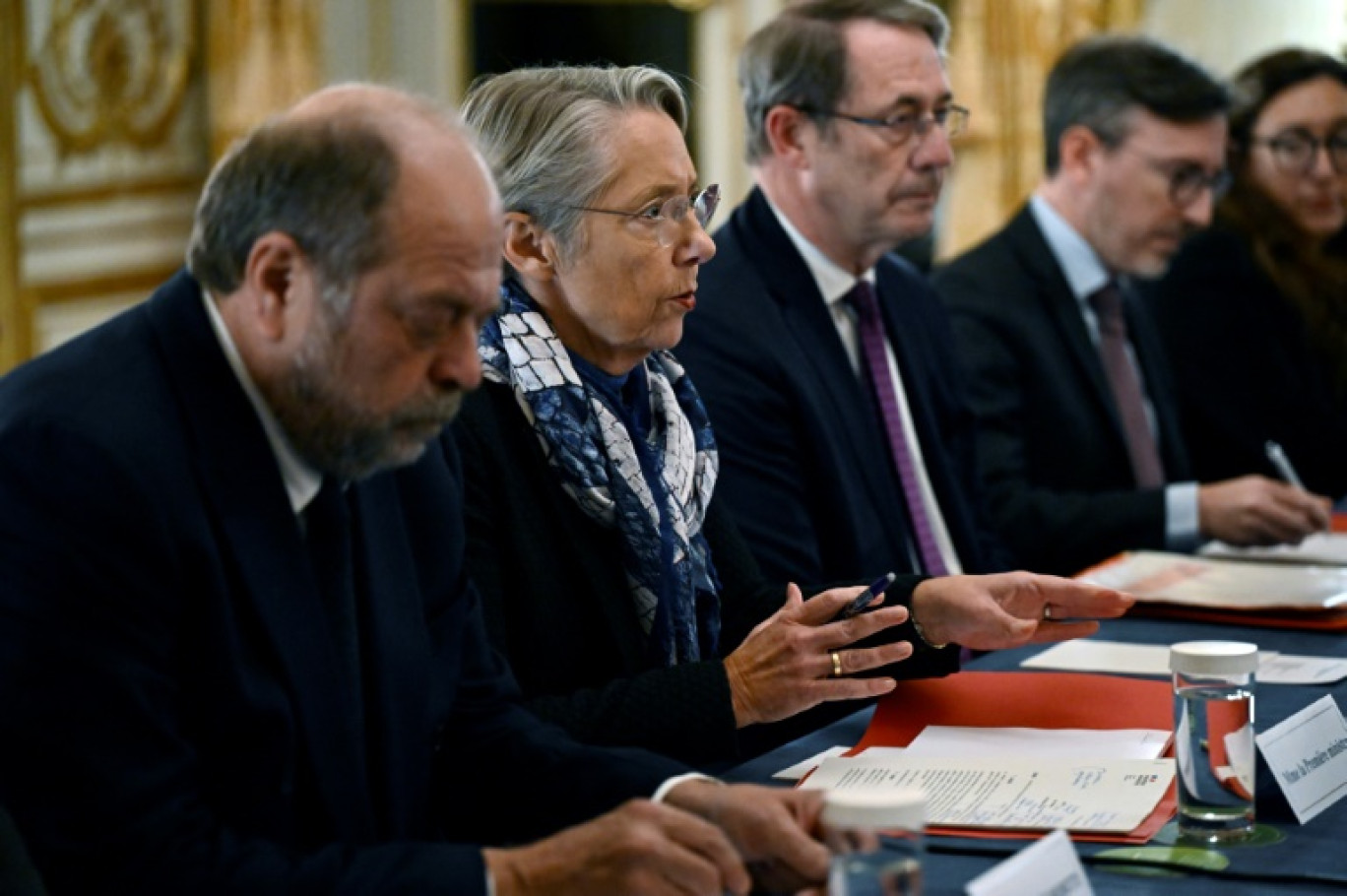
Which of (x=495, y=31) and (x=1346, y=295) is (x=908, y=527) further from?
(x=495, y=31)

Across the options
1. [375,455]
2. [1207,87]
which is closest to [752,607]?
[375,455]

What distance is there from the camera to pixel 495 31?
24.1ft

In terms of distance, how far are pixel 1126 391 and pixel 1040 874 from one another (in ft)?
9.48

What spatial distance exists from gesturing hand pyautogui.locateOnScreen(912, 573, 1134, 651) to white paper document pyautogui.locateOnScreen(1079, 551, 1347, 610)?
675 millimetres

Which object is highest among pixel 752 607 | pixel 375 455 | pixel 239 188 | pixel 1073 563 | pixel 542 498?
A: pixel 239 188

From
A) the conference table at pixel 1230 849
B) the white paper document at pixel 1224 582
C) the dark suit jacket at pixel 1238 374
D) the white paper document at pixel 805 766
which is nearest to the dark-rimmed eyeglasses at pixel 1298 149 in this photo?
the dark suit jacket at pixel 1238 374

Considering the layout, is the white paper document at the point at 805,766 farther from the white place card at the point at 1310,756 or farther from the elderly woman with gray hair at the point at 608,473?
the white place card at the point at 1310,756

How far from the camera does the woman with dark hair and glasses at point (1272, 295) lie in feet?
16.2

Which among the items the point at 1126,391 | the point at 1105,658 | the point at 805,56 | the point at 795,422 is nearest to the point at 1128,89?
the point at 1126,391

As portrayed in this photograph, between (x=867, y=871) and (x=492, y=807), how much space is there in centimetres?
64

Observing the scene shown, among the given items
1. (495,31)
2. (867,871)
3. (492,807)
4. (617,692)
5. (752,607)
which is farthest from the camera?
(495,31)

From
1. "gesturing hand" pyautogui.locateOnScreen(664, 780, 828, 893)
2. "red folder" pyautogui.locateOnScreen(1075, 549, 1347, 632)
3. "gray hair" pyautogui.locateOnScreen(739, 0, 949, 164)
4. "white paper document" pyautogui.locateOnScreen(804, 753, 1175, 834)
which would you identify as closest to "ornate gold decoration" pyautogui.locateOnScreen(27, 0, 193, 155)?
"gray hair" pyautogui.locateOnScreen(739, 0, 949, 164)

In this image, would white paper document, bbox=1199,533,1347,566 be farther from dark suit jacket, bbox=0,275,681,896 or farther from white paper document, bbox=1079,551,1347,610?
dark suit jacket, bbox=0,275,681,896

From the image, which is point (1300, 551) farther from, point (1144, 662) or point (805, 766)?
point (805, 766)
